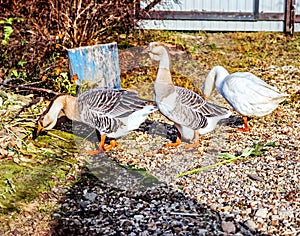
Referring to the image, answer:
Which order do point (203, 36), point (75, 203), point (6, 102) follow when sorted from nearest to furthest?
point (75, 203), point (6, 102), point (203, 36)

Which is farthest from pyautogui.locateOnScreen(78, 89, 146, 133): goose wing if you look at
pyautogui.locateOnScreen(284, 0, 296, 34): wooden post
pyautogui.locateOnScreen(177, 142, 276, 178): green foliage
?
pyautogui.locateOnScreen(284, 0, 296, 34): wooden post

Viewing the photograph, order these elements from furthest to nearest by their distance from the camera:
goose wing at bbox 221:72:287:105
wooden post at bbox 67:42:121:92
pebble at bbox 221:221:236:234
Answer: wooden post at bbox 67:42:121:92 → goose wing at bbox 221:72:287:105 → pebble at bbox 221:221:236:234

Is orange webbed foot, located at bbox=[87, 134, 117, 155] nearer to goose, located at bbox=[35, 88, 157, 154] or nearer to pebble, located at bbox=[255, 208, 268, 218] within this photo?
goose, located at bbox=[35, 88, 157, 154]

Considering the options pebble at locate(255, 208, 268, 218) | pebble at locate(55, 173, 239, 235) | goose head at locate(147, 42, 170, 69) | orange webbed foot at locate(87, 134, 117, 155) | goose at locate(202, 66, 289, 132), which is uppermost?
goose head at locate(147, 42, 170, 69)

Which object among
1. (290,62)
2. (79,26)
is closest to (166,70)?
(79,26)

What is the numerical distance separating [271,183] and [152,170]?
3.32ft

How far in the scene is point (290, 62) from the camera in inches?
317

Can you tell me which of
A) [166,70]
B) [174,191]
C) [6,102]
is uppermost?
[166,70]

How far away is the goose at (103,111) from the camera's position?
15.1 ft

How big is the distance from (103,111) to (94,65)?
160cm

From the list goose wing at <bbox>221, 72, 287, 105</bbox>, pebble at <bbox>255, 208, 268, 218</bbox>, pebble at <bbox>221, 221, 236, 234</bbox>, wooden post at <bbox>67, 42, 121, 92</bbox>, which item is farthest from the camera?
wooden post at <bbox>67, 42, 121, 92</bbox>

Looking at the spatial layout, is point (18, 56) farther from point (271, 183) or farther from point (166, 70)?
point (271, 183)

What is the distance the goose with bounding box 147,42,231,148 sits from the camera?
4617 mm

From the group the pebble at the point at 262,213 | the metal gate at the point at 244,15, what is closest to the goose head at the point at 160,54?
the pebble at the point at 262,213
